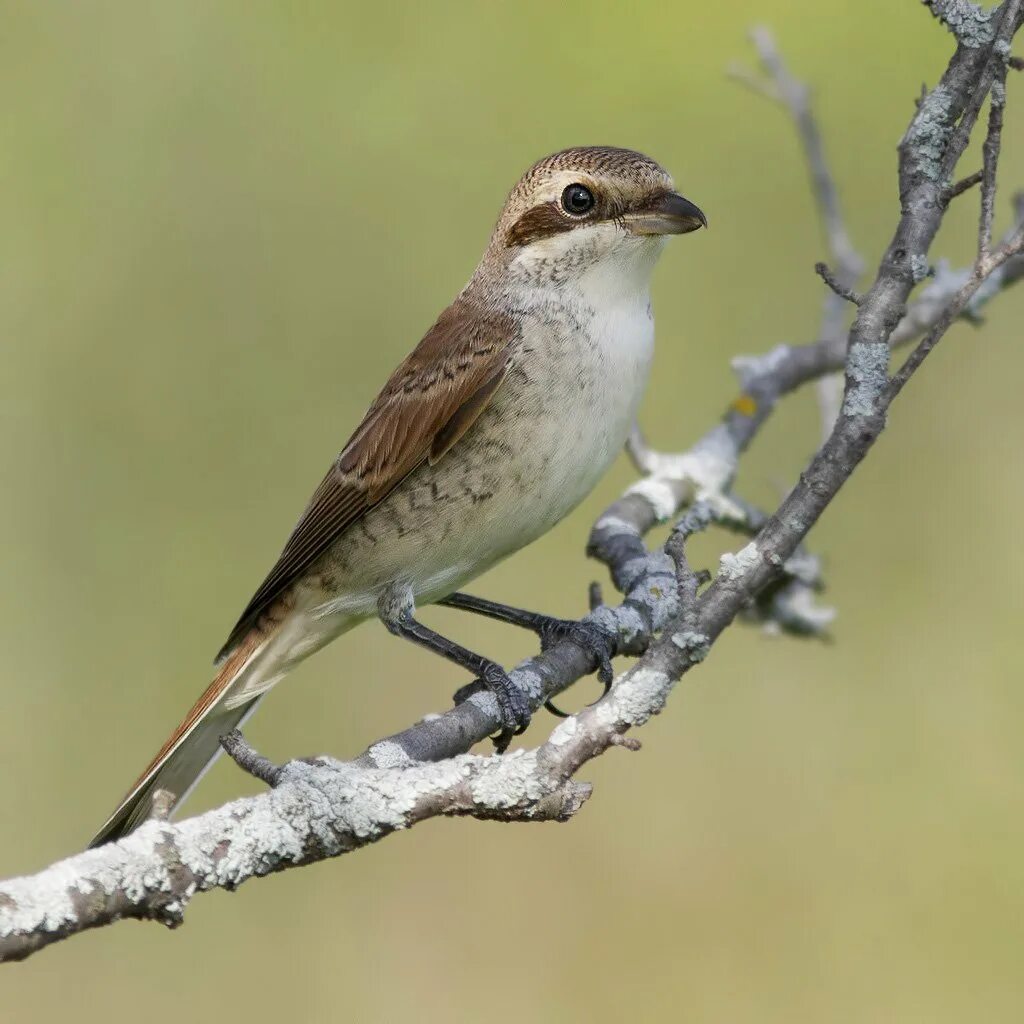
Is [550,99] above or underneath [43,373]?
above

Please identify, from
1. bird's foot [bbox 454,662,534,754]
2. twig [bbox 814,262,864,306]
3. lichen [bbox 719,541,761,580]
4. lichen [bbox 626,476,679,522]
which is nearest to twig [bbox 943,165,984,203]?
twig [bbox 814,262,864,306]

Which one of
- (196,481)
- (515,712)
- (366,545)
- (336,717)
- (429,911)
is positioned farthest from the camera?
(196,481)

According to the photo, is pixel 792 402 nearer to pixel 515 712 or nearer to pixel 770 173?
pixel 770 173

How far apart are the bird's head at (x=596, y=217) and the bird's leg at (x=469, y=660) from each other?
3.25 feet

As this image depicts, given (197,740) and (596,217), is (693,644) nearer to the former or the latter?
(596,217)

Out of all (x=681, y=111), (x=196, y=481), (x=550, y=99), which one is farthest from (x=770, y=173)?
(x=196, y=481)

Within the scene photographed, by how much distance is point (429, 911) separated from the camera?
5355 millimetres

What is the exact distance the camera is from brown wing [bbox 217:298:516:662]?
3896 mm

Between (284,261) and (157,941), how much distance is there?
312 cm

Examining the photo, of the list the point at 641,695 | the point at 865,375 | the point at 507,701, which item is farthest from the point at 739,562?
the point at 507,701

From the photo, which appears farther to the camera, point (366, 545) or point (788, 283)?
point (788, 283)

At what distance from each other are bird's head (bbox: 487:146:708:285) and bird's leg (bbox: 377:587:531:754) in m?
0.99

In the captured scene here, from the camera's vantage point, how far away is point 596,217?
3936mm

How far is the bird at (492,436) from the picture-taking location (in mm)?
3818
